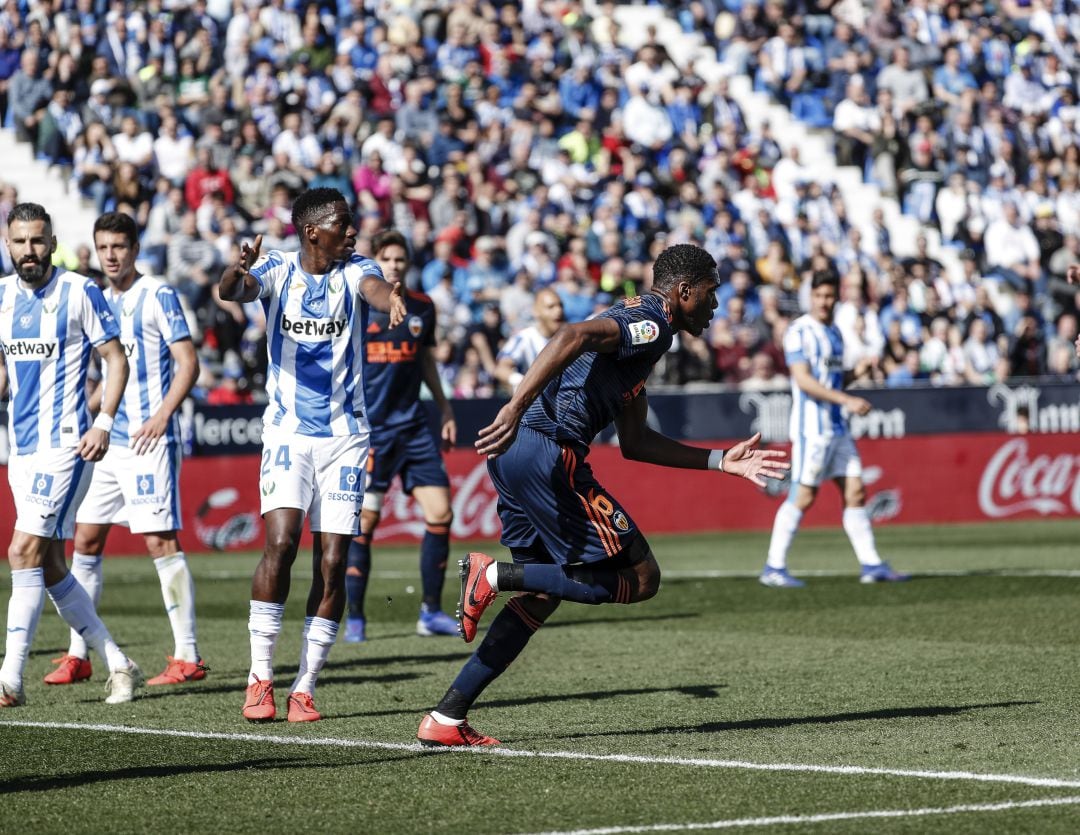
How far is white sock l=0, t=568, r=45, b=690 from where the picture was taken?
9164 mm

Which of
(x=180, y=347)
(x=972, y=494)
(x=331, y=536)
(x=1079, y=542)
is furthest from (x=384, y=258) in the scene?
(x=972, y=494)

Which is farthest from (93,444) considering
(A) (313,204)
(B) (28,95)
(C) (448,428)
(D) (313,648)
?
(B) (28,95)

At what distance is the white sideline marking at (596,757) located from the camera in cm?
675

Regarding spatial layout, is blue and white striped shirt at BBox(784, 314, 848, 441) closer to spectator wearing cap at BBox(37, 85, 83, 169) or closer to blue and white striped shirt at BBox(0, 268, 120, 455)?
blue and white striped shirt at BBox(0, 268, 120, 455)

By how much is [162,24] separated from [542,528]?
1960 cm

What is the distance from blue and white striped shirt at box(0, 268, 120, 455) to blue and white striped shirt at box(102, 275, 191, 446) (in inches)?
35.9

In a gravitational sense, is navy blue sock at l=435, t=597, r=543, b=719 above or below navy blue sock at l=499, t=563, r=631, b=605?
below

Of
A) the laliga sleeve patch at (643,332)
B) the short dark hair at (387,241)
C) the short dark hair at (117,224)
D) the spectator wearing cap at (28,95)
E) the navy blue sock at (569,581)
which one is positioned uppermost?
the spectator wearing cap at (28,95)

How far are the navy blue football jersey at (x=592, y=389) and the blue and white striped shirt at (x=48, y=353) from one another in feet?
8.68

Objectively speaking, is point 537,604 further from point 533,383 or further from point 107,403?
point 107,403

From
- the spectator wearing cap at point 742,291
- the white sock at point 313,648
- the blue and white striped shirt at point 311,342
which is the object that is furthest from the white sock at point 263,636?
the spectator wearing cap at point 742,291

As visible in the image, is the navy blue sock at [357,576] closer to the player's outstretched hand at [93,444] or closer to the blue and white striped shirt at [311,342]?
the player's outstretched hand at [93,444]

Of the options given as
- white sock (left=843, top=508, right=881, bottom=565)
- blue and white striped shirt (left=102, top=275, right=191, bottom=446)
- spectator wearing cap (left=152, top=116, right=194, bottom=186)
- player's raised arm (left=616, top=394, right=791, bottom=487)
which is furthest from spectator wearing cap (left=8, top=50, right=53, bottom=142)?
player's raised arm (left=616, top=394, right=791, bottom=487)

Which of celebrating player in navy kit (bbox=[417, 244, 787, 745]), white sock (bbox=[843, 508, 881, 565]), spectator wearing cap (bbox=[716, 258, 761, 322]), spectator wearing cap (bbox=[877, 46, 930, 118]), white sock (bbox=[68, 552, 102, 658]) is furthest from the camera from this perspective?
spectator wearing cap (bbox=[877, 46, 930, 118])
